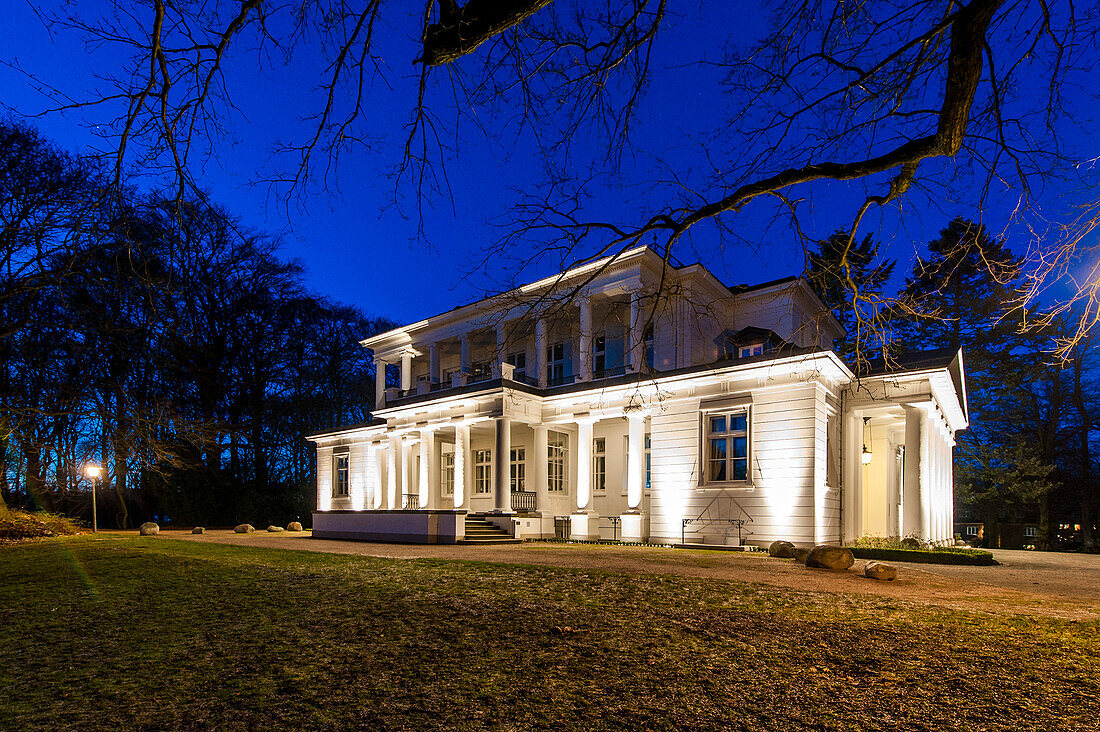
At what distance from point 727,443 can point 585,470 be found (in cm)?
528

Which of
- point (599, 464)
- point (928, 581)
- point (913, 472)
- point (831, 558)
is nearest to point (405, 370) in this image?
point (599, 464)

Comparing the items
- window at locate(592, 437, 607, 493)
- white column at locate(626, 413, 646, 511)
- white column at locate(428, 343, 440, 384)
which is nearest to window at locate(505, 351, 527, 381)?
white column at locate(428, 343, 440, 384)

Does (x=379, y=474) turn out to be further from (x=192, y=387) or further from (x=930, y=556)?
(x=930, y=556)

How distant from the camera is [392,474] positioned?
2767 cm

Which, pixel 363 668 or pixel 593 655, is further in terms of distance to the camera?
pixel 593 655

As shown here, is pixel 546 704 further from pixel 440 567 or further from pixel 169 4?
pixel 440 567

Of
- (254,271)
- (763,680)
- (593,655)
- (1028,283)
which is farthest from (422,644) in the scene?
(254,271)

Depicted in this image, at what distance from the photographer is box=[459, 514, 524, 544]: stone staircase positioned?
18969 mm

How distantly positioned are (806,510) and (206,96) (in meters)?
16.8

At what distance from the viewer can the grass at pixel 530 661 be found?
10.7 ft

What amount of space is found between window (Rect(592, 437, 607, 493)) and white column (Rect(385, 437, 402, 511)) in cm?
926

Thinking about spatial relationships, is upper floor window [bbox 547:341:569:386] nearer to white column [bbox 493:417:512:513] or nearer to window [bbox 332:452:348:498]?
white column [bbox 493:417:512:513]

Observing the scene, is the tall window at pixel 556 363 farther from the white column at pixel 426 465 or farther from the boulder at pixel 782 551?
the boulder at pixel 782 551

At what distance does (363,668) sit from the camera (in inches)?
162
